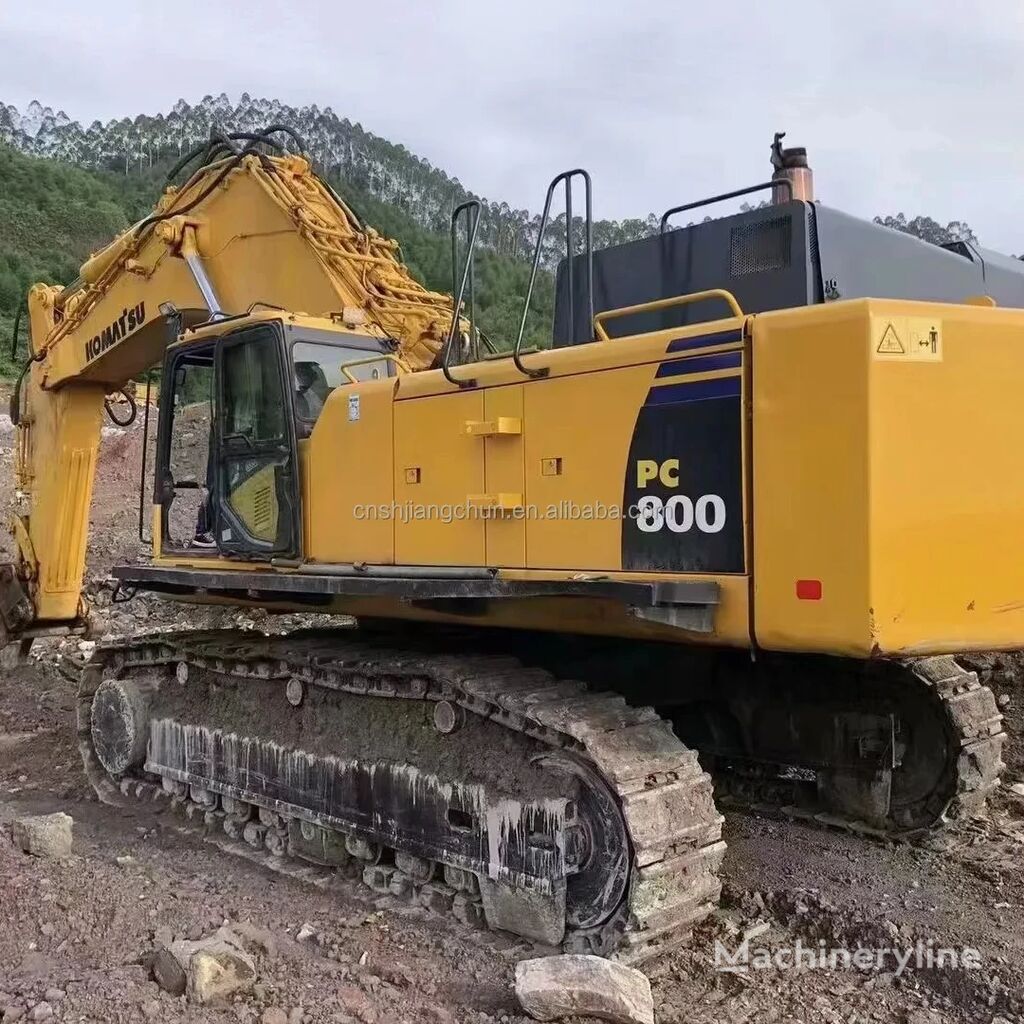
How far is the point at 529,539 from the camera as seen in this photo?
14.8 feet

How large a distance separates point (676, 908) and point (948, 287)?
127 inches

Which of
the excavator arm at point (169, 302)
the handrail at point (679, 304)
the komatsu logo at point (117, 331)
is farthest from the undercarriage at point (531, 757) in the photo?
the komatsu logo at point (117, 331)

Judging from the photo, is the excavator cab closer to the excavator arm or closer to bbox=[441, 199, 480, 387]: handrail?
the excavator arm

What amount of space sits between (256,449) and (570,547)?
220 cm

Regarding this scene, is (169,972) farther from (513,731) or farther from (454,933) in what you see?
(513,731)

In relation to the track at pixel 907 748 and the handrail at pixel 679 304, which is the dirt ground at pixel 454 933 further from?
the handrail at pixel 679 304

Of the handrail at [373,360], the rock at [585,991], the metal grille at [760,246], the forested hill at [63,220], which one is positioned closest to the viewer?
the rock at [585,991]

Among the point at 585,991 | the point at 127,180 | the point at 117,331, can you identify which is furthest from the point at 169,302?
the point at 127,180

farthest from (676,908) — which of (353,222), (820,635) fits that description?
(353,222)

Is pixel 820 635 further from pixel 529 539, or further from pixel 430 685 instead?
pixel 430 685

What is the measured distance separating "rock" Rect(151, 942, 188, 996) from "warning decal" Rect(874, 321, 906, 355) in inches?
129

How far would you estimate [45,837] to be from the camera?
17.5 ft

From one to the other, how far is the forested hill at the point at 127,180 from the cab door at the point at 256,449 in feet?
106

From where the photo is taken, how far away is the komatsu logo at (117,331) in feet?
25.0
